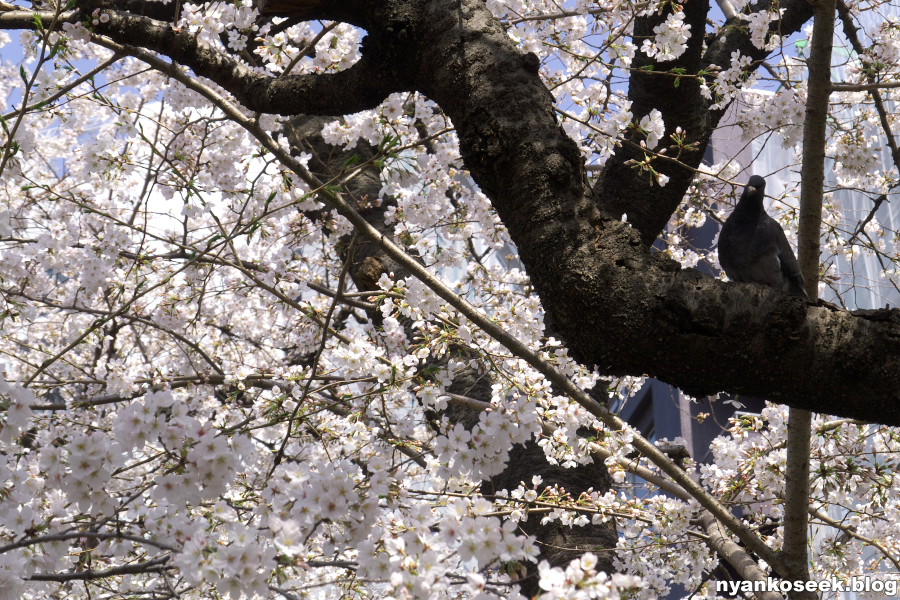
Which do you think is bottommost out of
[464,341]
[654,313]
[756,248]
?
[654,313]

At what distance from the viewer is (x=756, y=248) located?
2994 millimetres

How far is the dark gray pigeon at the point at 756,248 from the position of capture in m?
2.96

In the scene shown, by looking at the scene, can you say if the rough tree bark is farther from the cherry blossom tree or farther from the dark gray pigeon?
the dark gray pigeon

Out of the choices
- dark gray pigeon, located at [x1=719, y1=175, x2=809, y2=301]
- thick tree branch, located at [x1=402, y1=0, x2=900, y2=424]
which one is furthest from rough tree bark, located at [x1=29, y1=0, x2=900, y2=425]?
dark gray pigeon, located at [x1=719, y1=175, x2=809, y2=301]

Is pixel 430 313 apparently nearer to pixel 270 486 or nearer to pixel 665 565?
pixel 270 486

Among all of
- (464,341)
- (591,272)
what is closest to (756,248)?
(464,341)

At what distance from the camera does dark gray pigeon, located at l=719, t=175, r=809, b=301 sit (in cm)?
296

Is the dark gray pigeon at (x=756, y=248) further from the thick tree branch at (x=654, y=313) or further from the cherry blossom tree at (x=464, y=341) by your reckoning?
the thick tree branch at (x=654, y=313)

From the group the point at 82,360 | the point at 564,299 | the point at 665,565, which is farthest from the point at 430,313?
the point at 82,360

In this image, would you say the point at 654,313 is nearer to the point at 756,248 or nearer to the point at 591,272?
the point at 591,272

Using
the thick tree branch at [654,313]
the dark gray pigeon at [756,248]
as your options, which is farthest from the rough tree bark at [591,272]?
the dark gray pigeon at [756,248]

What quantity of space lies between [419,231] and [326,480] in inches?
89.1

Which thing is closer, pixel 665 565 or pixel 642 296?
pixel 642 296

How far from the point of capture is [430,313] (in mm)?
2676
